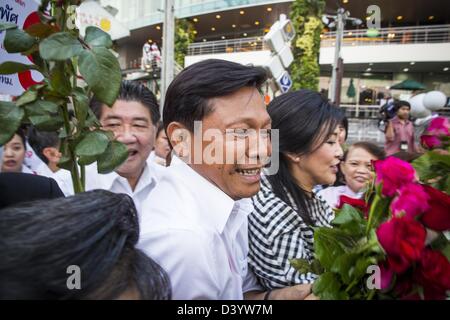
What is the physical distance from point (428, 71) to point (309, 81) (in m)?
13.1

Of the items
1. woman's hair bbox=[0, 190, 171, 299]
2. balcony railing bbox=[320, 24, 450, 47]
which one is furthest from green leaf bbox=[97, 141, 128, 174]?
balcony railing bbox=[320, 24, 450, 47]

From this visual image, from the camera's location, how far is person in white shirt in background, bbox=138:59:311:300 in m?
1.04

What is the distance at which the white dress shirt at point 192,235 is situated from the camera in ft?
3.18

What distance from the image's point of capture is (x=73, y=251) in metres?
0.69

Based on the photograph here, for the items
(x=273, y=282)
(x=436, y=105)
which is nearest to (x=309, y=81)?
(x=436, y=105)

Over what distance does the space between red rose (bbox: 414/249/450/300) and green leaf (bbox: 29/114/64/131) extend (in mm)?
916

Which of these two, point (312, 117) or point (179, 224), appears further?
point (312, 117)

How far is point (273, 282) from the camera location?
1.40 meters

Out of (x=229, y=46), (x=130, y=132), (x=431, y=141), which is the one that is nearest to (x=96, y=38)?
(x=431, y=141)

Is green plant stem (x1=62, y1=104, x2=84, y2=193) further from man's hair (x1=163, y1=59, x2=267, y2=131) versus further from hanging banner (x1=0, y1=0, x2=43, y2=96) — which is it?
hanging banner (x1=0, y1=0, x2=43, y2=96)

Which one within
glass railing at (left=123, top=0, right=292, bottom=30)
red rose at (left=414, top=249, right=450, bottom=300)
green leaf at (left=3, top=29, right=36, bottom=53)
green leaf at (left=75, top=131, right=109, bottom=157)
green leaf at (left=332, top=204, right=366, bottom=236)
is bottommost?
red rose at (left=414, top=249, right=450, bottom=300)

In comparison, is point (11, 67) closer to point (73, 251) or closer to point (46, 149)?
point (73, 251)
